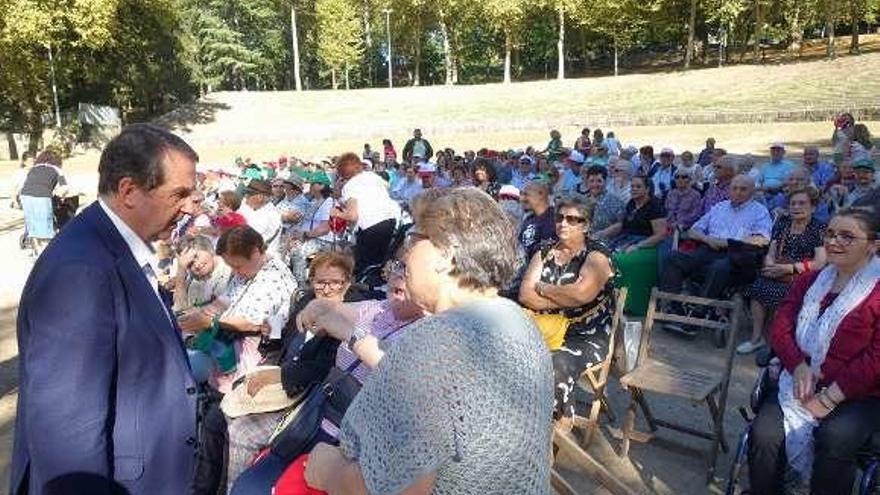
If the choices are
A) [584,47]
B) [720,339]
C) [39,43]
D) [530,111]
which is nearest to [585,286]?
[720,339]

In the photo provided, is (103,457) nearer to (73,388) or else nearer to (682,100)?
(73,388)

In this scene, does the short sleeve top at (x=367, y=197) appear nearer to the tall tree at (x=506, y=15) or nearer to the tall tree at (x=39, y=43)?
the tall tree at (x=39, y=43)

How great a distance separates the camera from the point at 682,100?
32062 millimetres

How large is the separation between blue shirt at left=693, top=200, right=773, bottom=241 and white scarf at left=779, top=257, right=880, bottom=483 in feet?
10.7

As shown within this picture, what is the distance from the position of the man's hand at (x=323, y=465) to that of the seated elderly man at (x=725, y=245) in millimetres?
5554

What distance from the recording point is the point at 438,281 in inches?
63.6

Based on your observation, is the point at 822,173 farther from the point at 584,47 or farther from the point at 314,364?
the point at 584,47

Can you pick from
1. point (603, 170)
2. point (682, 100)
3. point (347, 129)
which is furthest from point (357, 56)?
point (603, 170)

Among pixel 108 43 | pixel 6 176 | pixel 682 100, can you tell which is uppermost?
pixel 108 43

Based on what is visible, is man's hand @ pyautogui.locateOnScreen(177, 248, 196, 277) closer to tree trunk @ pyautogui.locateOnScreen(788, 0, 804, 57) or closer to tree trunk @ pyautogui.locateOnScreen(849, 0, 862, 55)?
tree trunk @ pyautogui.locateOnScreen(849, 0, 862, 55)

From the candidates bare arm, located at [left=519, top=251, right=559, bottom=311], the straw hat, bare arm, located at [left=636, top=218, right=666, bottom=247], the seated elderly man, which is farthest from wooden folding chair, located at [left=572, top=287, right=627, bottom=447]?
bare arm, located at [left=636, top=218, right=666, bottom=247]

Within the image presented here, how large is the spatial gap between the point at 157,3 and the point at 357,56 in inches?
835

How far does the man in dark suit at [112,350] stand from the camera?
1.63 meters

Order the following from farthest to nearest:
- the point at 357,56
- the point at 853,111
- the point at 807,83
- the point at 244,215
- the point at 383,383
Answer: the point at 357,56, the point at 807,83, the point at 853,111, the point at 244,215, the point at 383,383
